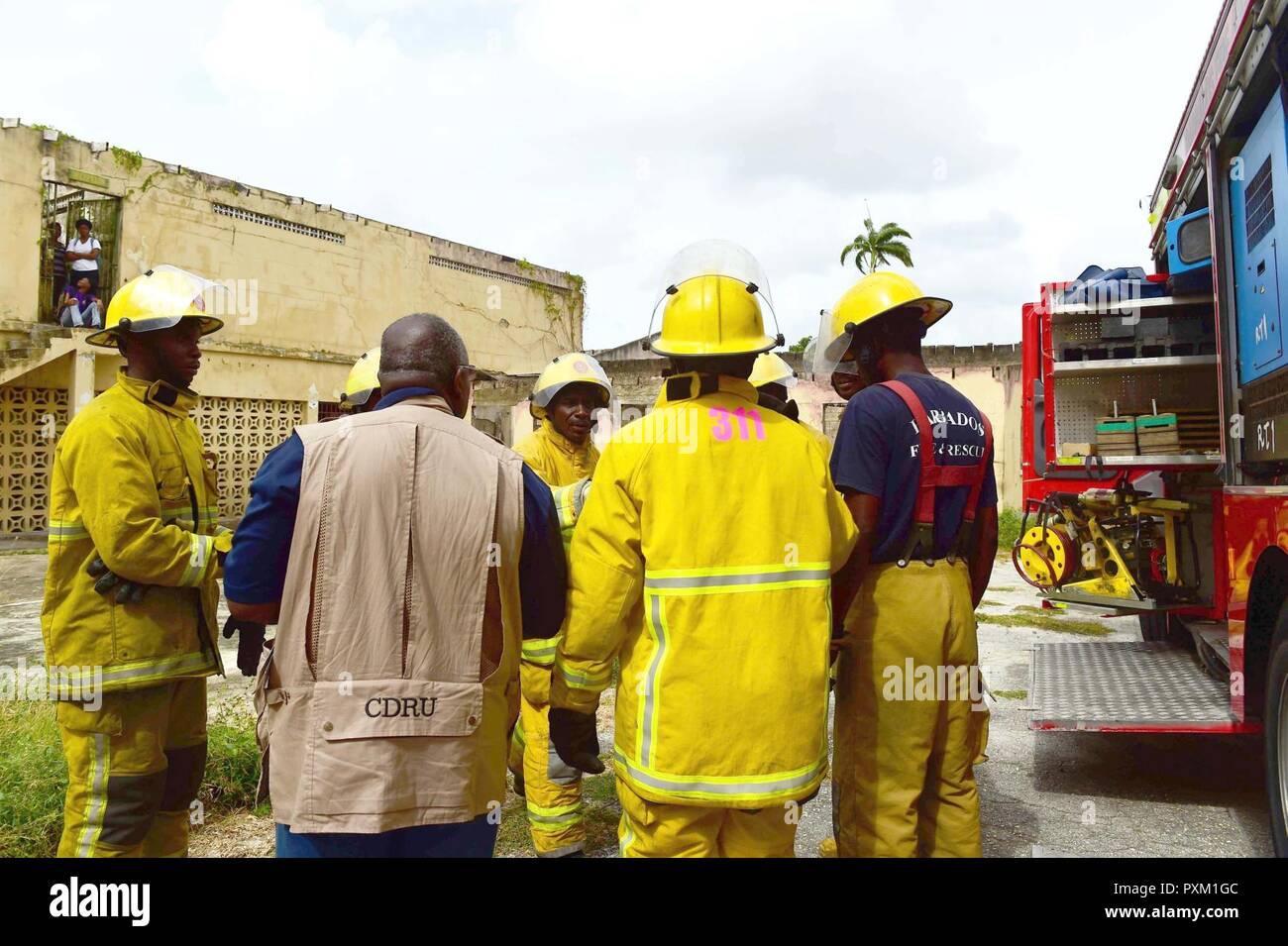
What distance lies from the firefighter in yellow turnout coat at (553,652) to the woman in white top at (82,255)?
14006mm

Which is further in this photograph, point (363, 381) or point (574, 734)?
point (363, 381)

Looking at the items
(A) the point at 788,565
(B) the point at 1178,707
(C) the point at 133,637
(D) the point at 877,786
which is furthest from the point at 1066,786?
(C) the point at 133,637

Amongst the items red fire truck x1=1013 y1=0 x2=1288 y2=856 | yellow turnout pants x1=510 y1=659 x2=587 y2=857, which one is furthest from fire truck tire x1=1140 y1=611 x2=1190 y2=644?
yellow turnout pants x1=510 y1=659 x2=587 y2=857

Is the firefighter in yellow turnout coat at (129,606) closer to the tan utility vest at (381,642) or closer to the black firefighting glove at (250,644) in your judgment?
the black firefighting glove at (250,644)

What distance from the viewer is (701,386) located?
2.31 m

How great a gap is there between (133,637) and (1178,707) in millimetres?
4367

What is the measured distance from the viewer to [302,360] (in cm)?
1762

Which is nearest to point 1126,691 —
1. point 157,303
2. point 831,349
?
point 831,349

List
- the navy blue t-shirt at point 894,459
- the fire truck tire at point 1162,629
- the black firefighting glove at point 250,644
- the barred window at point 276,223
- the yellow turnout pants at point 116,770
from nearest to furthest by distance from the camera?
the black firefighting glove at point 250,644
the yellow turnout pants at point 116,770
the navy blue t-shirt at point 894,459
the fire truck tire at point 1162,629
the barred window at point 276,223

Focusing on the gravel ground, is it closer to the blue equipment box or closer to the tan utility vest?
the blue equipment box

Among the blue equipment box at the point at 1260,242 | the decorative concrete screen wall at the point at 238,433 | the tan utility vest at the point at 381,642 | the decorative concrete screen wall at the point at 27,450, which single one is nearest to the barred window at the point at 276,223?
the decorative concrete screen wall at the point at 238,433

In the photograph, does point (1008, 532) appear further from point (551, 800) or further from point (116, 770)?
point (116, 770)

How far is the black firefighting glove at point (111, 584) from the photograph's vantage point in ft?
8.66

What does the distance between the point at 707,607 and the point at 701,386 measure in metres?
0.59
